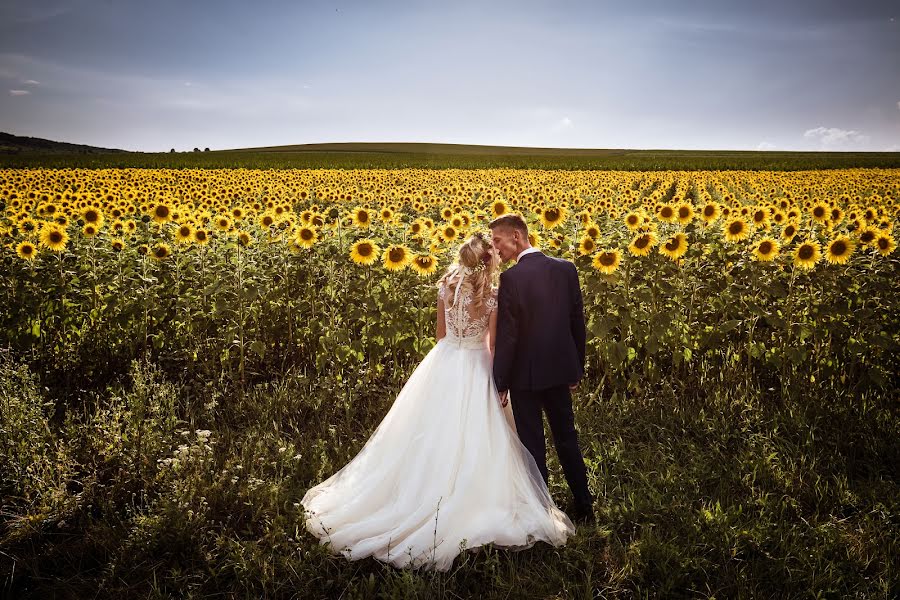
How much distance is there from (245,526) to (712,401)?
413 centimetres

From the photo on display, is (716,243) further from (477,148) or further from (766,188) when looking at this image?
(477,148)

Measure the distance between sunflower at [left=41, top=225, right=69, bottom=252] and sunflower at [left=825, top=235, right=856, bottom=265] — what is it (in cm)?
790

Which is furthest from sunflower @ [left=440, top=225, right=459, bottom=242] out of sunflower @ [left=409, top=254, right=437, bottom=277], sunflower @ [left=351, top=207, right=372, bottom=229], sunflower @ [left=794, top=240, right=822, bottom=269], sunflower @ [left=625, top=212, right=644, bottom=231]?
sunflower @ [left=794, top=240, right=822, bottom=269]

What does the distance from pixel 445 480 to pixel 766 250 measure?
13.2 feet

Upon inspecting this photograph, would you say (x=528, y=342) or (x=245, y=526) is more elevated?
(x=528, y=342)

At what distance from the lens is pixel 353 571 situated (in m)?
3.28

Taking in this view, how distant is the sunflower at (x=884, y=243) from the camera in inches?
213

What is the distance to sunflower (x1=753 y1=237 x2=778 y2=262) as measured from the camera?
18.1 ft

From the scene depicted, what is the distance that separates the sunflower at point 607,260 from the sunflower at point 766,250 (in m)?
Answer: 1.41

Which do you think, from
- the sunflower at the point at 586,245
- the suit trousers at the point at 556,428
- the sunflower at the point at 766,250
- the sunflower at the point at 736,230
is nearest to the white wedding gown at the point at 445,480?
the suit trousers at the point at 556,428

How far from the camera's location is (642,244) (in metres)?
5.53

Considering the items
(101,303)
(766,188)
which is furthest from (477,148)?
A: (101,303)

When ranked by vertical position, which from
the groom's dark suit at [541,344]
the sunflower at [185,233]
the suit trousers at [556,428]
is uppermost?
the sunflower at [185,233]

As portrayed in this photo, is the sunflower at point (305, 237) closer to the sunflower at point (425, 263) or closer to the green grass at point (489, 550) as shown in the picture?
the sunflower at point (425, 263)
